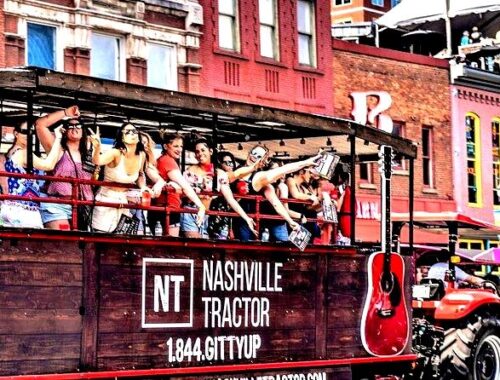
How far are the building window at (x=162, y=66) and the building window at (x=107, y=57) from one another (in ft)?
3.07

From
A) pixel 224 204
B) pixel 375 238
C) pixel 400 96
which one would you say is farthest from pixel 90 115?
pixel 400 96

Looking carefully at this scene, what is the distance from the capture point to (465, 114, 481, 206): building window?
3722 cm

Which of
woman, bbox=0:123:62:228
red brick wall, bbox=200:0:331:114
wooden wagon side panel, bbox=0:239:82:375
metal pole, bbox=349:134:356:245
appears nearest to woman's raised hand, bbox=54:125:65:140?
woman, bbox=0:123:62:228

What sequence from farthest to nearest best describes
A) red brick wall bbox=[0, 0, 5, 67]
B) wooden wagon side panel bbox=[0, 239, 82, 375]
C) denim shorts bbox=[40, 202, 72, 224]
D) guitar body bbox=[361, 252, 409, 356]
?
red brick wall bbox=[0, 0, 5, 67]
guitar body bbox=[361, 252, 409, 356]
denim shorts bbox=[40, 202, 72, 224]
wooden wagon side panel bbox=[0, 239, 82, 375]

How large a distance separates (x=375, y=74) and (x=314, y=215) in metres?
20.3

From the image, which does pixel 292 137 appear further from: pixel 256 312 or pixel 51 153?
pixel 51 153

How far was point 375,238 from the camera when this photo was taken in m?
32.8

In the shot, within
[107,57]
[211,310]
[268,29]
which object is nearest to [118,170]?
[211,310]

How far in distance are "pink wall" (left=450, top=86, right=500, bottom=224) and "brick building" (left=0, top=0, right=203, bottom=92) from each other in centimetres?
1011

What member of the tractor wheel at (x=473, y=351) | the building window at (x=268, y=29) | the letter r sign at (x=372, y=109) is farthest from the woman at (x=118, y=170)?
the letter r sign at (x=372, y=109)

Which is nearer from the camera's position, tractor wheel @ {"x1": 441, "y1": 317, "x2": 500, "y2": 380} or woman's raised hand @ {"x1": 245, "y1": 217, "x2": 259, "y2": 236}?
woman's raised hand @ {"x1": 245, "y1": 217, "x2": 259, "y2": 236}

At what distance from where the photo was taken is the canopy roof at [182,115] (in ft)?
35.8

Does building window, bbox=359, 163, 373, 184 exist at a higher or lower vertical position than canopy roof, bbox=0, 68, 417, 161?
higher

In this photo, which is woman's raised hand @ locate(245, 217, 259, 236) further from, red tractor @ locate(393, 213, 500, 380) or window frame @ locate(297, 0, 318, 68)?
window frame @ locate(297, 0, 318, 68)
